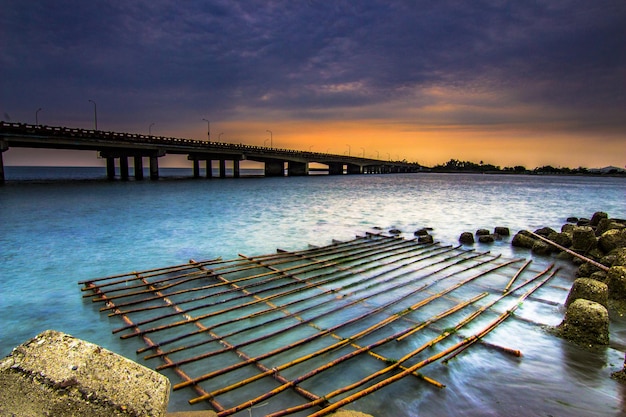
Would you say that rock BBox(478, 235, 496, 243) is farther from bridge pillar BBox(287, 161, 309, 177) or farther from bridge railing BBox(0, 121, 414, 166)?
bridge pillar BBox(287, 161, 309, 177)

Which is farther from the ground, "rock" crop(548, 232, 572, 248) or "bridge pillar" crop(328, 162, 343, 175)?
"bridge pillar" crop(328, 162, 343, 175)

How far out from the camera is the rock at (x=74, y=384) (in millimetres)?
2322

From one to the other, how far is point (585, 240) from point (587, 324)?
803cm

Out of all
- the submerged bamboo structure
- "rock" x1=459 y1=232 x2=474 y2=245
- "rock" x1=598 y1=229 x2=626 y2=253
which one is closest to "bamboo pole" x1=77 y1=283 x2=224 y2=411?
the submerged bamboo structure

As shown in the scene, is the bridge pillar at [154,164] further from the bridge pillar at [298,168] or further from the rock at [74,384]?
the rock at [74,384]

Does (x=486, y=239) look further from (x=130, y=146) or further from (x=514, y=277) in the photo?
(x=130, y=146)

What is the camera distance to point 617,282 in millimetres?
7668

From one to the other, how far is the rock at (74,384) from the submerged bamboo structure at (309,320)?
5.86 feet

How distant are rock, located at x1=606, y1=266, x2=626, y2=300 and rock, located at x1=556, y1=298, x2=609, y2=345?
7.96 ft

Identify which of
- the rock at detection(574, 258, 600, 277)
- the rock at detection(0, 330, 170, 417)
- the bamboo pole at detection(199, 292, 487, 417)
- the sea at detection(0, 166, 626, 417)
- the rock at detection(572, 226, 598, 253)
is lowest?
the sea at detection(0, 166, 626, 417)

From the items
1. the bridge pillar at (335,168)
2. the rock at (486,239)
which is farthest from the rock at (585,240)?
the bridge pillar at (335,168)

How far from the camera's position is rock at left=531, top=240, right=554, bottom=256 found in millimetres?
13048

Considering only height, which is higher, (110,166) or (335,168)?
(335,168)

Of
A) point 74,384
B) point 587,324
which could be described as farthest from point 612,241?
point 74,384
